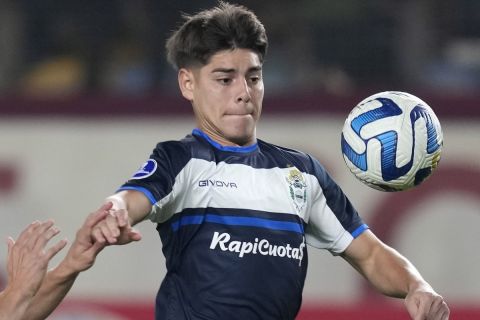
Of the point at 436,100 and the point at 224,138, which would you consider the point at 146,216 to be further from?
the point at 436,100

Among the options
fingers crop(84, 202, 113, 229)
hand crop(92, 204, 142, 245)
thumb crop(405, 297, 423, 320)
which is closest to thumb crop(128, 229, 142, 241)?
hand crop(92, 204, 142, 245)

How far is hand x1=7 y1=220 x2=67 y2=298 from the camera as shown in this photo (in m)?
4.11

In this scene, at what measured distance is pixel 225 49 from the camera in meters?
4.70

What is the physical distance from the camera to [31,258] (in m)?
4.12

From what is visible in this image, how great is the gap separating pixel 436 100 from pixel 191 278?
13.8 feet

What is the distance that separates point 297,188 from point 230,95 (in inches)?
17.9

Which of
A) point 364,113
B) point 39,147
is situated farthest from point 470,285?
point 364,113

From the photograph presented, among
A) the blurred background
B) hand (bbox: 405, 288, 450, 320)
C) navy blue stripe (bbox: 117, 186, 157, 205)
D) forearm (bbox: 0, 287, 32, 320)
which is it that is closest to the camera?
forearm (bbox: 0, 287, 32, 320)

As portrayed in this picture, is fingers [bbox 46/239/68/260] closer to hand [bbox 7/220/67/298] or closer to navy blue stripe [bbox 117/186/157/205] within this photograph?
hand [bbox 7/220/67/298]

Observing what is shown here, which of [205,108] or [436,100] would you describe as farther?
[436,100]

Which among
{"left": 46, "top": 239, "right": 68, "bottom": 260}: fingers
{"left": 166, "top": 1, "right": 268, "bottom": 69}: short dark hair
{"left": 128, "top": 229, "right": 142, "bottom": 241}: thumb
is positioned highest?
{"left": 166, "top": 1, "right": 268, "bottom": 69}: short dark hair

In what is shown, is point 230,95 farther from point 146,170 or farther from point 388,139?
point 388,139

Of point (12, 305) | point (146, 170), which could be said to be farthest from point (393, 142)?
point (12, 305)

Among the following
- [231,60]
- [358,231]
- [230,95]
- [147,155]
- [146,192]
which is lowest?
[147,155]
